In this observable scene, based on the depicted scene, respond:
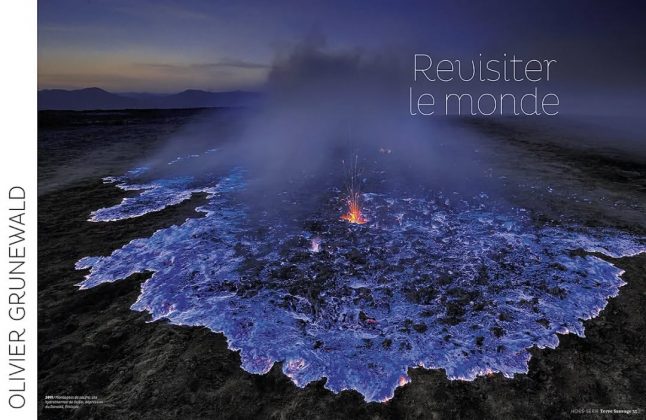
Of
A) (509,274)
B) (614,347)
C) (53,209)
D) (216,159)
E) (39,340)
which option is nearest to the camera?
(614,347)

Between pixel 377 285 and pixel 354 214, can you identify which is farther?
pixel 354 214

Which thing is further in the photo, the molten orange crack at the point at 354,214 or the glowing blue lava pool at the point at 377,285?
the molten orange crack at the point at 354,214

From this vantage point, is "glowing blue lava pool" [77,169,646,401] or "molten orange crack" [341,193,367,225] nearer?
"glowing blue lava pool" [77,169,646,401]

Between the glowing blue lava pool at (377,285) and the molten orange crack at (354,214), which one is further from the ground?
the molten orange crack at (354,214)

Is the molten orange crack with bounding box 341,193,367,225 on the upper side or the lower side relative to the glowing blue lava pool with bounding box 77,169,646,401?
upper

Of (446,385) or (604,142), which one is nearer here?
(446,385)

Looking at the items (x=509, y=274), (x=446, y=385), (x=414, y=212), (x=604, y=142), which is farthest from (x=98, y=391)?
(x=604, y=142)

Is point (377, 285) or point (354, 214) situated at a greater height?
point (354, 214)

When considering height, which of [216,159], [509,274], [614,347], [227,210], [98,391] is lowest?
[98,391]

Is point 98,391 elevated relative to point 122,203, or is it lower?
lower

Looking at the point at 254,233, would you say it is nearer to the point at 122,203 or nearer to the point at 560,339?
the point at 122,203

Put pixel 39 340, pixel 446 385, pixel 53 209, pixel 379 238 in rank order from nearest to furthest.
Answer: pixel 446 385, pixel 39 340, pixel 379 238, pixel 53 209
